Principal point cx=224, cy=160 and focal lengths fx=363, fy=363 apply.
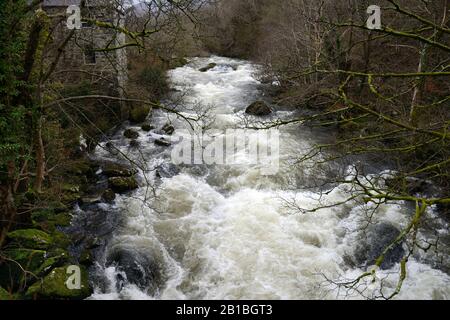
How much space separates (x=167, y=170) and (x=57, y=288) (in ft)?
20.0

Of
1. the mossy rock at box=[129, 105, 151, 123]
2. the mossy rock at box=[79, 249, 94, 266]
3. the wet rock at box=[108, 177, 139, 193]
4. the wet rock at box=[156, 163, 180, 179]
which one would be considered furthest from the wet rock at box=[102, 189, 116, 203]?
the mossy rock at box=[129, 105, 151, 123]

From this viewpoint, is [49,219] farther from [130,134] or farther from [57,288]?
[130,134]

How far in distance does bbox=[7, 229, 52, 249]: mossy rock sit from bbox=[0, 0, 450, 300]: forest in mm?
35

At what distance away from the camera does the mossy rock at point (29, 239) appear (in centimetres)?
736

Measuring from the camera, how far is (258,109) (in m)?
17.4

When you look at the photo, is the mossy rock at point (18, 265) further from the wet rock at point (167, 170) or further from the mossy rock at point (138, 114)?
the mossy rock at point (138, 114)

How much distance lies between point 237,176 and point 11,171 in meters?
6.81

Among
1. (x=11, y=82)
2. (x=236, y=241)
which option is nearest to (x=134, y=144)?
(x=236, y=241)

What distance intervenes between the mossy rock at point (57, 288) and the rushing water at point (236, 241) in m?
0.31

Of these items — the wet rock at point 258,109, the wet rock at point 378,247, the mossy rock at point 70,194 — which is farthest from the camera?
the wet rock at point 258,109

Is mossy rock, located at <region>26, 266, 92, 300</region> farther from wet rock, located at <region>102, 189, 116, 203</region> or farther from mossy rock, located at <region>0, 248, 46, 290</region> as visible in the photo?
wet rock, located at <region>102, 189, 116, 203</region>

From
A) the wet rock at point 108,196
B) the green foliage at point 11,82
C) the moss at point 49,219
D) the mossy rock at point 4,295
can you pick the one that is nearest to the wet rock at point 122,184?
the wet rock at point 108,196

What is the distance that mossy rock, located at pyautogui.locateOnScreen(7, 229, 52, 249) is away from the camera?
736cm
